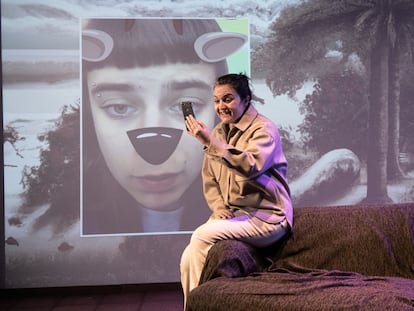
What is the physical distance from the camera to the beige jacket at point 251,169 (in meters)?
1.92

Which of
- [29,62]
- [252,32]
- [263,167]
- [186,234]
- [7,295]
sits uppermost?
[252,32]

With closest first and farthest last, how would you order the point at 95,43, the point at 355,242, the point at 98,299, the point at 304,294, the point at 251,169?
the point at 304,294 → the point at 251,169 → the point at 355,242 → the point at 98,299 → the point at 95,43

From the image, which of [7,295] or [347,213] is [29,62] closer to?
[7,295]

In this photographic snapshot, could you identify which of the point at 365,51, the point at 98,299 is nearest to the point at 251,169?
the point at 98,299

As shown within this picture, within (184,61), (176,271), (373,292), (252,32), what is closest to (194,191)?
(176,271)

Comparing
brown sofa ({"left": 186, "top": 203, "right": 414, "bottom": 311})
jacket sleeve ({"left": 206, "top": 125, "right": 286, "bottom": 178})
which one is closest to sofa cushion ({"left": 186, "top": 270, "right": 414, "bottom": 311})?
brown sofa ({"left": 186, "top": 203, "right": 414, "bottom": 311})

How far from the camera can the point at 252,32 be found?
3432mm

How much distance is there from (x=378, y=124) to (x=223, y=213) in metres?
1.87

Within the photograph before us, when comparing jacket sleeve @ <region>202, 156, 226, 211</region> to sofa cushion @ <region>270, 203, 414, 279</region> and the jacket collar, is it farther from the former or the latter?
sofa cushion @ <region>270, 203, 414, 279</region>

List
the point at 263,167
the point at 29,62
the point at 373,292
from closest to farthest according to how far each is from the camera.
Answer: the point at 373,292 → the point at 263,167 → the point at 29,62

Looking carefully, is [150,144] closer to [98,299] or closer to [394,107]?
[98,299]

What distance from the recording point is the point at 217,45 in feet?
11.2

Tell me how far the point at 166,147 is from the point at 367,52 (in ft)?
5.27

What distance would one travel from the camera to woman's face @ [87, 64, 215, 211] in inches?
132
